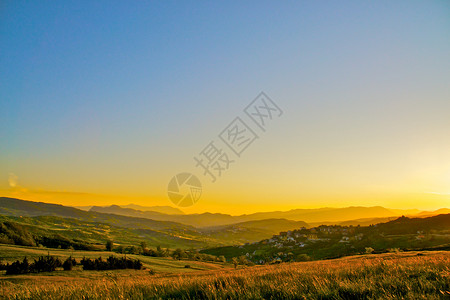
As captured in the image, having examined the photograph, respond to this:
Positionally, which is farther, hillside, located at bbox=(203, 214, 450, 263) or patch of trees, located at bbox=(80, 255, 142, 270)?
hillside, located at bbox=(203, 214, 450, 263)

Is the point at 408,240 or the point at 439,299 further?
the point at 408,240

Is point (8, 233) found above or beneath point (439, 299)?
beneath

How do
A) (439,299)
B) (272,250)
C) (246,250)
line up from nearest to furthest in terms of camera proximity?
(439,299)
(272,250)
(246,250)

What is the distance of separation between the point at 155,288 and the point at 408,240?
85460 millimetres

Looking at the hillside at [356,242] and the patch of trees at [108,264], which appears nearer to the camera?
the patch of trees at [108,264]

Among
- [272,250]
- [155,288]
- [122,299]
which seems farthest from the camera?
[272,250]

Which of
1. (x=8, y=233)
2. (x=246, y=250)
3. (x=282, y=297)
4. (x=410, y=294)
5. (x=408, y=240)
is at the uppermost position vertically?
(x=410, y=294)

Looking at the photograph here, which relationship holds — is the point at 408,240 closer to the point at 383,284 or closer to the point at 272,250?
the point at 272,250

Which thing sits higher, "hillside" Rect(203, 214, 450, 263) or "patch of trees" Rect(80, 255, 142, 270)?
"patch of trees" Rect(80, 255, 142, 270)

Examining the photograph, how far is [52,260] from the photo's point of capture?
85.1ft

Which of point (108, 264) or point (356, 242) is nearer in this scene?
point (108, 264)

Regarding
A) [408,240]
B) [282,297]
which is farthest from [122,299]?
[408,240]

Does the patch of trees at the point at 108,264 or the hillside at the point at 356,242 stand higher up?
the patch of trees at the point at 108,264

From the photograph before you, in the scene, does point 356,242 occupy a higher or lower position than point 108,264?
lower
